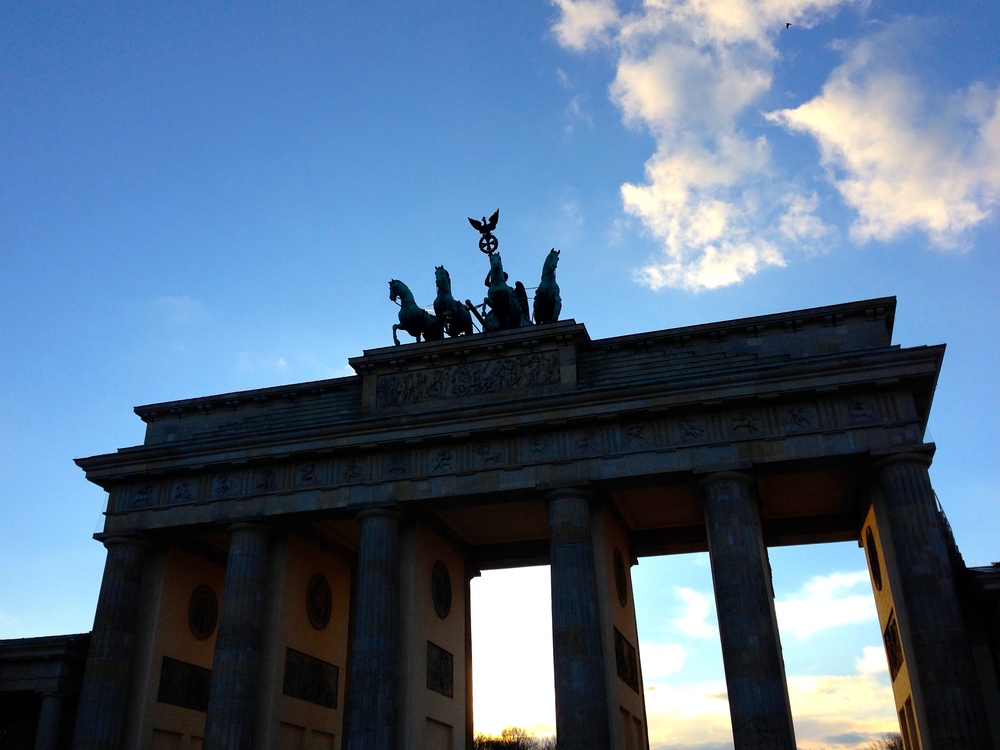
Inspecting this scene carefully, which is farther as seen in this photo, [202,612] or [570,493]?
[202,612]

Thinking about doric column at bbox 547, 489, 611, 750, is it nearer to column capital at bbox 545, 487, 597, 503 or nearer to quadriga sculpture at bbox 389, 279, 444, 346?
column capital at bbox 545, 487, 597, 503

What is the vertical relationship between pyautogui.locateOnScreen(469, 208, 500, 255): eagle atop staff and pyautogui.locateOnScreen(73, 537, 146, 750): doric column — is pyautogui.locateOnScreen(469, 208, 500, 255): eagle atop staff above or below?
above

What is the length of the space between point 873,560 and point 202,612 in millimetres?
21728

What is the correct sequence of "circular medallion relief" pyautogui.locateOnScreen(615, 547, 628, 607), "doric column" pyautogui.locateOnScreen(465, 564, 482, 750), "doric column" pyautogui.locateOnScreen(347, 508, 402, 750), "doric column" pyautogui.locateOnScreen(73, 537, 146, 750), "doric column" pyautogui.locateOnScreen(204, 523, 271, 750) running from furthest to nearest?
"doric column" pyautogui.locateOnScreen(465, 564, 482, 750)
"circular medallion relief" pyautogui.locateOnScreen(615, 547, 628, 607)
"doric column" pyautogui.locateOnScreen(73, 537, 146, 750)
"doric column" pyautogui.locateOnScreen(204, 523, 271, 750)
"doric column" pyautogui.locateOnScreen(347, 508, 402, 750)

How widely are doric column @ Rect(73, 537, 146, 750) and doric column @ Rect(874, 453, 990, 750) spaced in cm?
2193

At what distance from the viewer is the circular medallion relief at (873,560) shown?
2558cm

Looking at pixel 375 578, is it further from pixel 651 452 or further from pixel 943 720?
pixel 943 720

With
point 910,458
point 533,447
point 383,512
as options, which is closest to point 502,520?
point 533,447

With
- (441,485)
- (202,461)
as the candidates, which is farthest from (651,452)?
(202,461)

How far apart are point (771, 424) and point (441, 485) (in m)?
9.51

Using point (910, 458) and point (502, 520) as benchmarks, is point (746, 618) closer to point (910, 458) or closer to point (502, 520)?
point (910, 458)

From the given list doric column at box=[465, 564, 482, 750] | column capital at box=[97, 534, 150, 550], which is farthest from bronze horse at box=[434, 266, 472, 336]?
column capital at box=[97, 534, 150, 550]

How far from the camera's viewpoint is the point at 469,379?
90.8ft

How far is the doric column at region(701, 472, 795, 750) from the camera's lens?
2095 centimetres
